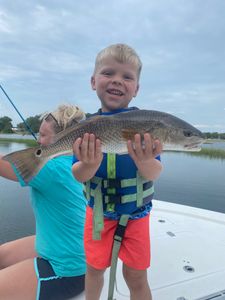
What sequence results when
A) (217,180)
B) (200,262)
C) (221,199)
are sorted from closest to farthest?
(200,262) < (221,199) < (217,180)

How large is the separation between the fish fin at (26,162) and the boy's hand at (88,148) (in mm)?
283

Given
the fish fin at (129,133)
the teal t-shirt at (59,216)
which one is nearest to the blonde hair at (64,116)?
the teal t-shirt at (59,216)

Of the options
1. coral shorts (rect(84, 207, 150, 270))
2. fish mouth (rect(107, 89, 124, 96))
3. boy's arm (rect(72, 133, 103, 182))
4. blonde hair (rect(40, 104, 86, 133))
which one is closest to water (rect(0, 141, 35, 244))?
blonde hair (rect(40, 104, 86, 133))

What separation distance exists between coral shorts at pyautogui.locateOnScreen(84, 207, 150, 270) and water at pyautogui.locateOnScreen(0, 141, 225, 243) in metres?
4.79

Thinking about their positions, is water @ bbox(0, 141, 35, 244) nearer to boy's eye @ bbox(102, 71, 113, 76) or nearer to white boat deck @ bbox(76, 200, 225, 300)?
white boat deck @ bbox(76, 200, 225, 300)

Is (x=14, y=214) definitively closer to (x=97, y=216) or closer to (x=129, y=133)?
(x=97, y=216)

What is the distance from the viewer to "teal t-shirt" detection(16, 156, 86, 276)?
101 inches

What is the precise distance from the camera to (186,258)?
→ 10.4 feet

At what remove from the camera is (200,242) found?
11.7 feet

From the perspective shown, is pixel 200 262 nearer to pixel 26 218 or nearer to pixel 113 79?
pixel 113 79

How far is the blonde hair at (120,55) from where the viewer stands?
233 cm

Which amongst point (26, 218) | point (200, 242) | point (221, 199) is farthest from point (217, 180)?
point (200, 242)

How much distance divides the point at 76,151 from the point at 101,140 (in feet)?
0.68

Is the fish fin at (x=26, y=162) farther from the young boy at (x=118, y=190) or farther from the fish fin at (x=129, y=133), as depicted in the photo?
the fish fin at (x=129, y=133)
